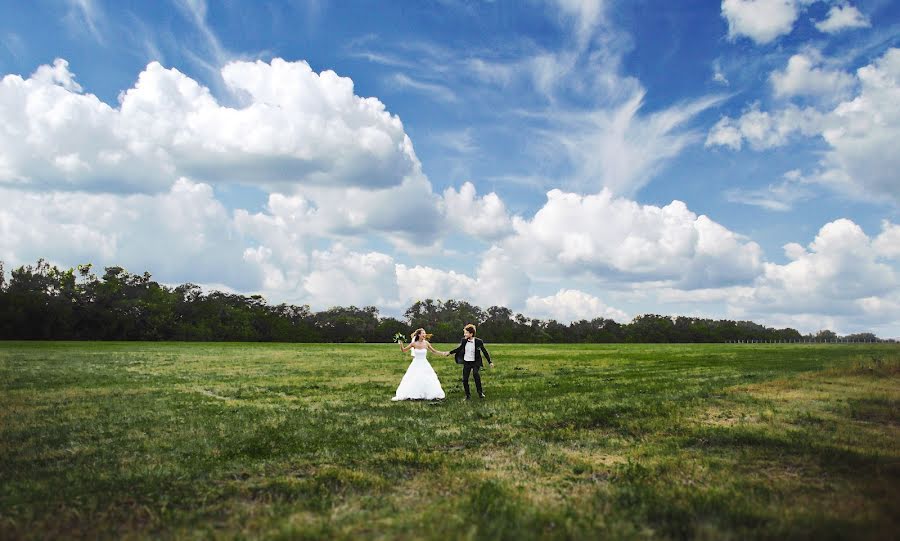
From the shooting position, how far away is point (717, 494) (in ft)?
28.2

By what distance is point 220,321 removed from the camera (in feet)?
486

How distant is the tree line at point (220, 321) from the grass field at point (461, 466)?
11323cm

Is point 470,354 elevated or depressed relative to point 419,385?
elevated

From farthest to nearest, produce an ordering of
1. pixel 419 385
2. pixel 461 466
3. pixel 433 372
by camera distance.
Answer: pixel 419 385 → pixel 433 372 → pixel 461 466

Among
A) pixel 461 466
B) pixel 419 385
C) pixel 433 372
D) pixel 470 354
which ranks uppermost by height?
pixel 470 354

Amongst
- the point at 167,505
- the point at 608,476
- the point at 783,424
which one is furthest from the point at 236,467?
the point at 783,424

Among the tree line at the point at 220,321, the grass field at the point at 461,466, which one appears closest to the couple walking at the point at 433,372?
the grass field at the point at 461,466

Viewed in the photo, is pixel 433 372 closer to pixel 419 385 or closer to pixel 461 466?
pixel 419 385

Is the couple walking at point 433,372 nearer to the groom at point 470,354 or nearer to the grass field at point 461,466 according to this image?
the groom at point 470,354

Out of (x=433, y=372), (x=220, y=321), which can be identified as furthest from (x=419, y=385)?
(x=220, y=321)

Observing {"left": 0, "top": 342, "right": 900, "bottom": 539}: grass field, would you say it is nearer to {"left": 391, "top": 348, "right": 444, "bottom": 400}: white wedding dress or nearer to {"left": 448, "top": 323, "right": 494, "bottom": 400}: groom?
{"left": 391, "top": 348, "right": 444, "bottom": 400}: white wedding dress

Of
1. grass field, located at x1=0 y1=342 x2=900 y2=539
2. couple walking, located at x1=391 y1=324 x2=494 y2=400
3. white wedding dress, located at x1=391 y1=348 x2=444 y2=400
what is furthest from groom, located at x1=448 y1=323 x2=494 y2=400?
grass field, located at x1=0 y1=342 x2=900 y2=539

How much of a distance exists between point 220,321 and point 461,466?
150 m

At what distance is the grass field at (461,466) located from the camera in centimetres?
746
